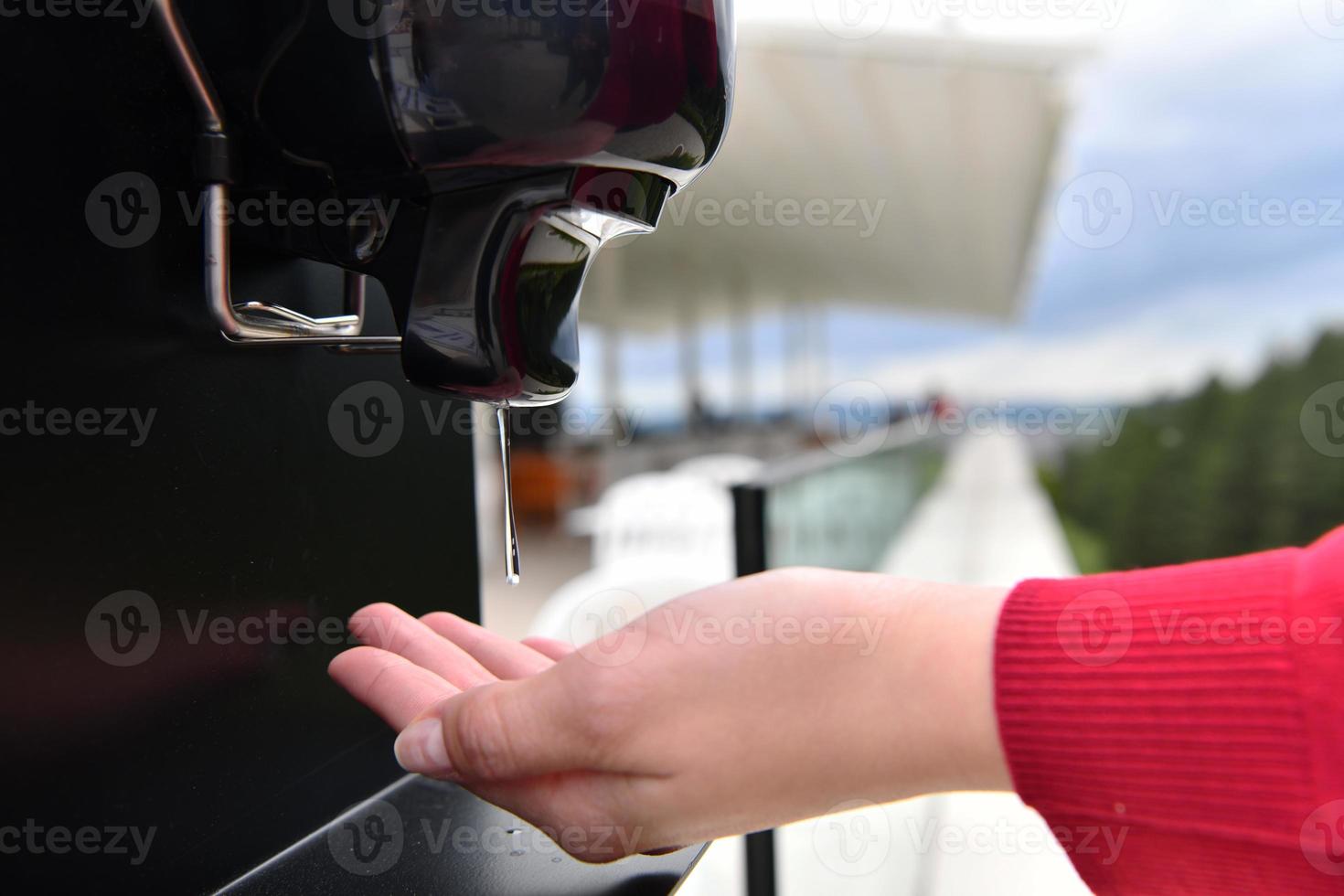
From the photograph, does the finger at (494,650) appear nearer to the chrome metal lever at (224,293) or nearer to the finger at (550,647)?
the finger at (550,647)

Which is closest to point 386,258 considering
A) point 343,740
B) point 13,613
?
point 13,613

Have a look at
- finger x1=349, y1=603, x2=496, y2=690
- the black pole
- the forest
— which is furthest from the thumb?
the forest

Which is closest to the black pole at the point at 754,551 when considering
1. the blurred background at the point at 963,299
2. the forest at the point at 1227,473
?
the blurred background at the point at 963,299

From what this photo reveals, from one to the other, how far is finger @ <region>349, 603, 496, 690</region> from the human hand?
0.37ft

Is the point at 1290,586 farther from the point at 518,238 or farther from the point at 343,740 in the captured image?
the point at 343,740

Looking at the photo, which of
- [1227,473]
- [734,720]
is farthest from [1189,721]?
[1227,473]

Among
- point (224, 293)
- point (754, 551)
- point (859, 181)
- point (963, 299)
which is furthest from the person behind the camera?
point (963, 299)

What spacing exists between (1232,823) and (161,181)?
596 mm

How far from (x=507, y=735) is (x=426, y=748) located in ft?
0.15

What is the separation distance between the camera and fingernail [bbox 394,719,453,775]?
1.57 feet

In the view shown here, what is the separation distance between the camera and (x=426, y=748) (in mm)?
477

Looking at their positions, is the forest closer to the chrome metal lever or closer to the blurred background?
the blurred background

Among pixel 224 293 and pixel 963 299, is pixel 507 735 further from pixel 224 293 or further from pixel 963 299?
pixel 963 299

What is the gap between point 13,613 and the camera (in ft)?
1.47
